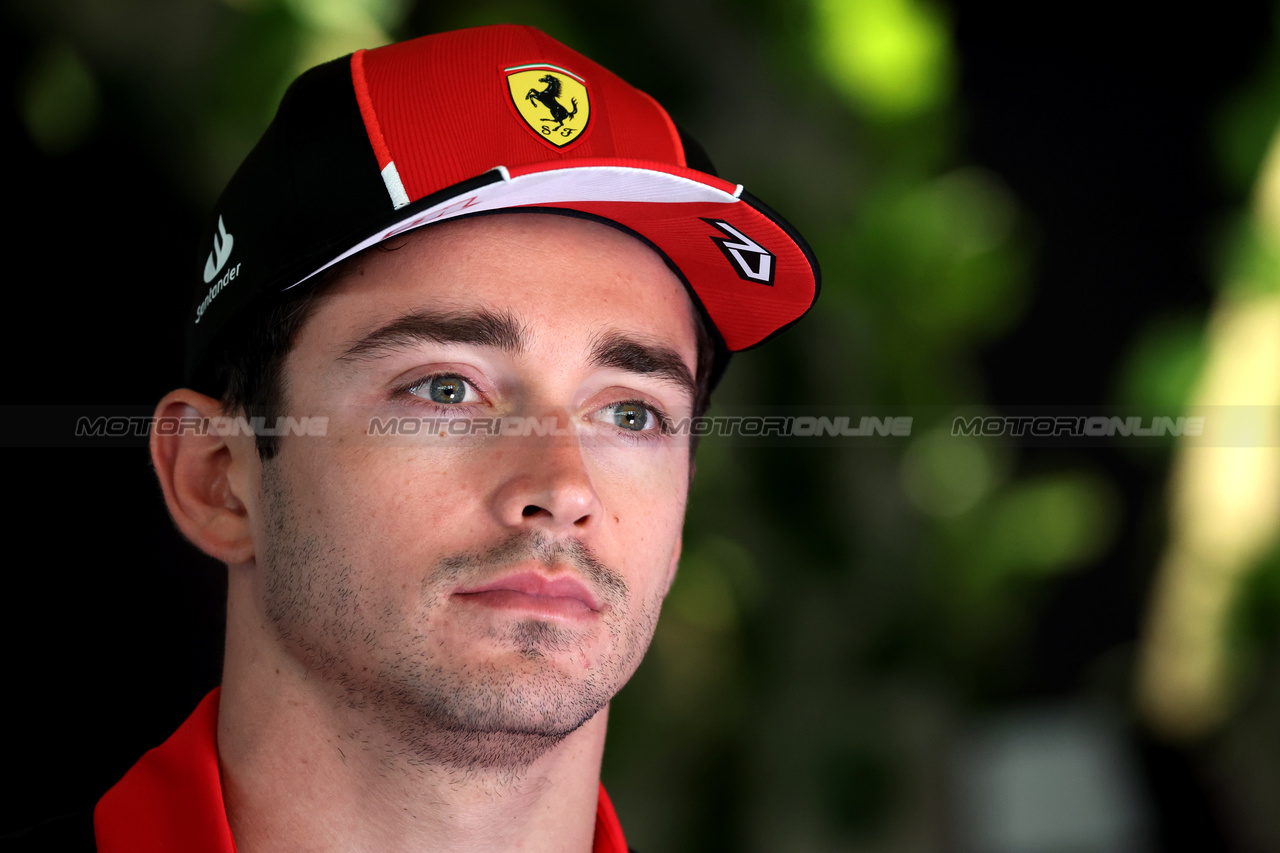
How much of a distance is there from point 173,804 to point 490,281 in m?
0.57

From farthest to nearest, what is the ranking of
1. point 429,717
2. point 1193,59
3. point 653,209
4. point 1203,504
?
point 1193,59 < point 1203,504 < point 653,209 < point 429,717

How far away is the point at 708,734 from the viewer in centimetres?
218

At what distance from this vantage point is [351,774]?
1.03m

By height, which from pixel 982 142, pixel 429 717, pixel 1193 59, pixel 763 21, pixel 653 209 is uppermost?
pixel 1193 59

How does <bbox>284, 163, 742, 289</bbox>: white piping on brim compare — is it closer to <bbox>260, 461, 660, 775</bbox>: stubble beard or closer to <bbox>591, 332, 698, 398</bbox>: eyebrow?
<bbox>591, 332, 698, 398</bbox>: eyebrow

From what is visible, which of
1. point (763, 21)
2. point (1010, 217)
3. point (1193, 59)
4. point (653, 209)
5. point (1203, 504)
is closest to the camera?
point (653, 209)

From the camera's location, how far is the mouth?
97 cm

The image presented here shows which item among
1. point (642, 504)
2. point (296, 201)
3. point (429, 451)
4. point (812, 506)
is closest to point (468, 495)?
point (429, 451)

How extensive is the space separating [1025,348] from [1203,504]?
0.73m

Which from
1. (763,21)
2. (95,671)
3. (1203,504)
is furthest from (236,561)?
(1203,504)

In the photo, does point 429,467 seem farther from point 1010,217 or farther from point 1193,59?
point 1193,59

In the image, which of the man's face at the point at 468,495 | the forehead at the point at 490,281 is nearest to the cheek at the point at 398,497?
the man's face at the point at 468,495

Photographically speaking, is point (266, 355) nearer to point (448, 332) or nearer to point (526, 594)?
point (448, 332)

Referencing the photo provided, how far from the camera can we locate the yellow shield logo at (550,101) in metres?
1.04
